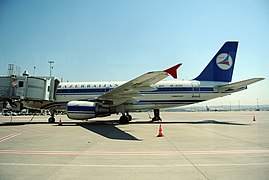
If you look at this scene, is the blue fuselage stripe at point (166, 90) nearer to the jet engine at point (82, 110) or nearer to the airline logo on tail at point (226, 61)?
the airline logo on tail at point (226, 61)

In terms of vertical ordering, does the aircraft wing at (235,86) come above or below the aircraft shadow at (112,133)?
above

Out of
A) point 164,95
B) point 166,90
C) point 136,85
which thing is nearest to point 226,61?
point 166,90

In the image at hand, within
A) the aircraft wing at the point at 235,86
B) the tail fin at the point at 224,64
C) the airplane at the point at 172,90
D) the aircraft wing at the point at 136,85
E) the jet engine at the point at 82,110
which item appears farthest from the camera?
the tail fin at the point at 224,64

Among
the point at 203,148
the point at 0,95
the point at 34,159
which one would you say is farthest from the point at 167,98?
the point at 0,95

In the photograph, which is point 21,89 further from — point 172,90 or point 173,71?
point 173,71

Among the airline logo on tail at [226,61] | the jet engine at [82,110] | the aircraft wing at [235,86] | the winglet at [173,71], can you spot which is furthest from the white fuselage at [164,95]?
the winglet at [173,71]

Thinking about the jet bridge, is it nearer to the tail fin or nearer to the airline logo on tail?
the tail fin

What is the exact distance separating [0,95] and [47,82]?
155 inches

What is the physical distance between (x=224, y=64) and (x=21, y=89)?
63.2ft

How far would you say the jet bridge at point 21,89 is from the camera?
16.2 m

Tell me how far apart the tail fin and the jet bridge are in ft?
51.3

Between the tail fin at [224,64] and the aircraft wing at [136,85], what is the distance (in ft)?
27.9

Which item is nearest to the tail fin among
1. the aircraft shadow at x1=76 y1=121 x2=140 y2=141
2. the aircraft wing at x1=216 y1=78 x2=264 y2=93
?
the aircraft wing at x1=216 y1=78 x2=264 y2=93

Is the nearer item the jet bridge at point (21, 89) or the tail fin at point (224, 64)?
the jet bridge at point (21, 89)
